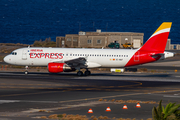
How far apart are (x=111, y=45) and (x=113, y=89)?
238 ft

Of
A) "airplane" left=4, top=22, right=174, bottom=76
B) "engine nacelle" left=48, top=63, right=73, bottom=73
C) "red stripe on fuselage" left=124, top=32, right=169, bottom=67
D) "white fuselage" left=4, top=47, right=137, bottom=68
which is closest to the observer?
"engine nacelle" left=48, top=63, right=73, bottom=73

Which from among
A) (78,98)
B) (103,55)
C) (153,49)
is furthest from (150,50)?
(78,98)

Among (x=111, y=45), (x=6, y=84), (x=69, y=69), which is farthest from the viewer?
(x=111, y=45)

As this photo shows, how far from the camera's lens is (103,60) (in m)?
Answer: 45.2

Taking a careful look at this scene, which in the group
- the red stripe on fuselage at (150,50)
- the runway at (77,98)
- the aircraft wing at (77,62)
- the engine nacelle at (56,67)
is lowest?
the runway at (77,98)

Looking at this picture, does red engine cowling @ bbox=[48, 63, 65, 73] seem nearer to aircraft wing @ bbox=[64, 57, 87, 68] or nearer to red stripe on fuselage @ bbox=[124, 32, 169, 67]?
aircraft wing @ bbox=[64, 57, 87, 68]

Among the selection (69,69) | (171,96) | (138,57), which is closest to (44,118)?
(171,96)

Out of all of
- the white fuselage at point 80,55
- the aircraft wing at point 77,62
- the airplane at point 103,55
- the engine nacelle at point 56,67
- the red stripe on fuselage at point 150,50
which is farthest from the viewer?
the white fuselage at point 80,55

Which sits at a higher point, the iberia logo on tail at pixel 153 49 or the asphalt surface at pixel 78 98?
the iberia logo on tail at pixel 153 49

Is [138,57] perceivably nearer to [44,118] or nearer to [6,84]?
[6,84]

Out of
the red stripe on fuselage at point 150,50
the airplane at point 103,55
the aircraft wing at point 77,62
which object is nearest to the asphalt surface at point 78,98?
the aircraft wing at point 77,62

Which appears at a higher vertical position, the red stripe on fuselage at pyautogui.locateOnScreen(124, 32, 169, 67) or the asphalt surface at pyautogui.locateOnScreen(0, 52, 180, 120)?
the red stripe on fuselage at pyautogui.locateOnScreen(124, 32, 169, 67)

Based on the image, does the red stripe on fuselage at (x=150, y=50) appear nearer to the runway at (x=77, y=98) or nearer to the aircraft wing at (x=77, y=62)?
the aircraft wing at (x=77, y=62)

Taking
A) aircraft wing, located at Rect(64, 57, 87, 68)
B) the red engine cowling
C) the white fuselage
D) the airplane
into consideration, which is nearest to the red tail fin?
the airplane
